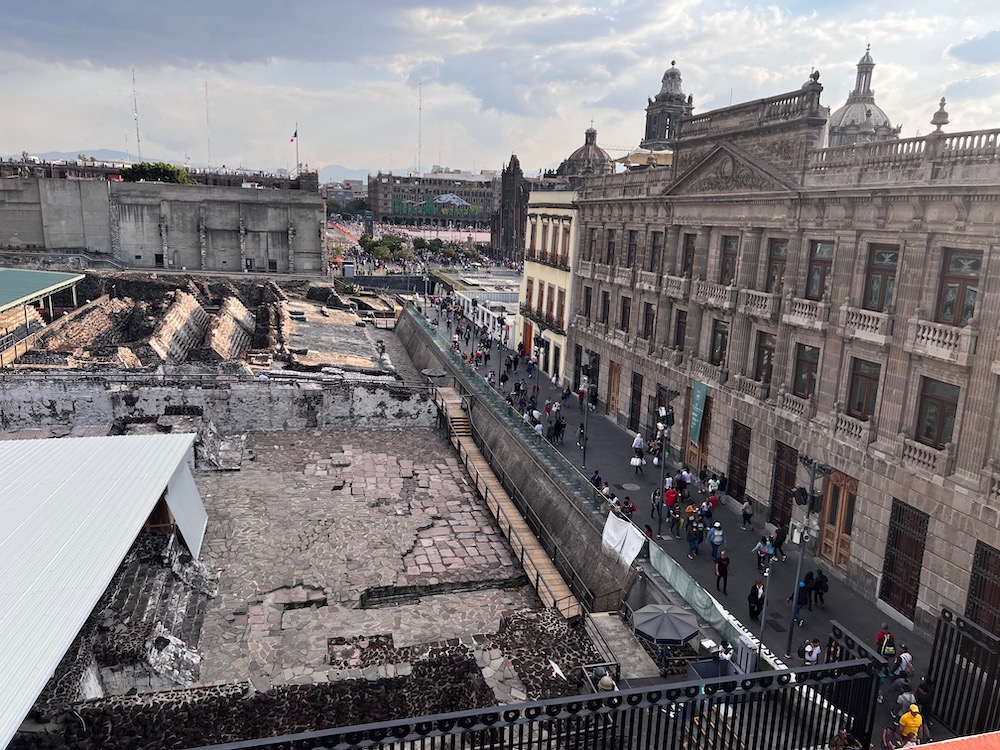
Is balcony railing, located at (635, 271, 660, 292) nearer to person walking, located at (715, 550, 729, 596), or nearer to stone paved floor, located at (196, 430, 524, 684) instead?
stone paved floor, located at (196, 430, 524, 684)

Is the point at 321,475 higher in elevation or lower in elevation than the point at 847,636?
lower

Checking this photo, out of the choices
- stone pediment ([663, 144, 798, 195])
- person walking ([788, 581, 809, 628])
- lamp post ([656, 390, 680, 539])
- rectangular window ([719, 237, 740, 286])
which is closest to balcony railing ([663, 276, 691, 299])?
rectangular window ([719, 237, 740, 286])

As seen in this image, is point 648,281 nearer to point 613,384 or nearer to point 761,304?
point 613,384

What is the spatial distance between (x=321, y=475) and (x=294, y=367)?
9.53 metres

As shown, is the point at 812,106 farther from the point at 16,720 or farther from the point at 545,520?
the point at 16,720

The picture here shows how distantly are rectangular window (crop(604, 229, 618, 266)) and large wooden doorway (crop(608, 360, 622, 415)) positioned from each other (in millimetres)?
4752

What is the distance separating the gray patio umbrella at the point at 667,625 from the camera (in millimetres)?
12453

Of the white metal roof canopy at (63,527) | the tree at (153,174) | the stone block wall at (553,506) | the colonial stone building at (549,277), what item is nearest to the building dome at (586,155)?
the tree at (153,174)

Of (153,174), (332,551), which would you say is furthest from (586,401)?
(153,174)

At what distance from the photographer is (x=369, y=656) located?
13.7 metres

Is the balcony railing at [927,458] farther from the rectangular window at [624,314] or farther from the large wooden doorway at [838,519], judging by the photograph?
the rectangular window at [624,314]

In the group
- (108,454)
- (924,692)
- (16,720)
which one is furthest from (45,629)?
(924,692)

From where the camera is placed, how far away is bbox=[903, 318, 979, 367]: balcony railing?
1559 centimetres

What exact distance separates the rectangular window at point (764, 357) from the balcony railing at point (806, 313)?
122 cm
